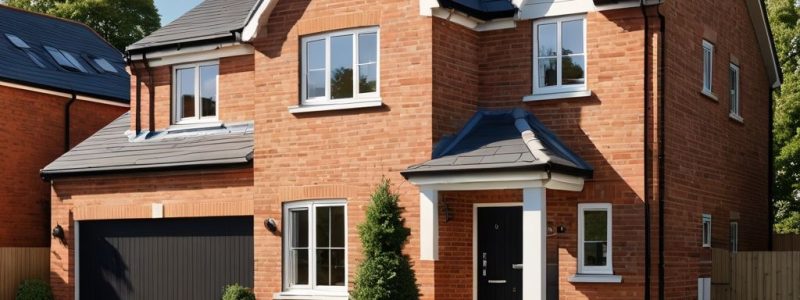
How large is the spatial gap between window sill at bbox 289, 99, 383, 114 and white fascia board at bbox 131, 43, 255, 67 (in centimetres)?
268

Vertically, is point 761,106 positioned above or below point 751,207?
above

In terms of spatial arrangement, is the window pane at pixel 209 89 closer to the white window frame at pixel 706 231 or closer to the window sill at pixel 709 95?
the window sill at pixel 709 95

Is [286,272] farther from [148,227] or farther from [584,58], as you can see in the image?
[584,58]

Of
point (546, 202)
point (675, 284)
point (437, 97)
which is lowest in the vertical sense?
point (675, 284)

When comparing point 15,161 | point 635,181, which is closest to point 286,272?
point 635,181

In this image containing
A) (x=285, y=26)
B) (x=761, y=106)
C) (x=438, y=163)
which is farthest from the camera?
(x=761, y=106)

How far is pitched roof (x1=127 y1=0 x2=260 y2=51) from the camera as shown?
2053cm

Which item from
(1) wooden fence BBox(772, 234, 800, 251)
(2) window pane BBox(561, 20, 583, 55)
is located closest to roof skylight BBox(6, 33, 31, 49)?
(2) window pane BBox(561, 20, 583, 55)

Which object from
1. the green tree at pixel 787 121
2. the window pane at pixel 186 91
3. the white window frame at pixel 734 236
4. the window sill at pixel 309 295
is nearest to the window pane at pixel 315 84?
the window sill at pixel 309 295

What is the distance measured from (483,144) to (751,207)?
7567mm

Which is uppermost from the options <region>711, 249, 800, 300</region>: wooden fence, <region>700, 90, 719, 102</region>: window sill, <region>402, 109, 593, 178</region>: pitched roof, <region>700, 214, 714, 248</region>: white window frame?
<region>700, 90, 719, 102</region>: window sill

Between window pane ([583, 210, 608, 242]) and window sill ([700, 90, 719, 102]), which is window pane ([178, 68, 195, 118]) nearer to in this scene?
window pane ([583, 210, 608, 242])

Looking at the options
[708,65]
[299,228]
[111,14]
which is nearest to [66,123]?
[299,228]

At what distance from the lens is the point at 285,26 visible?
719 inches
